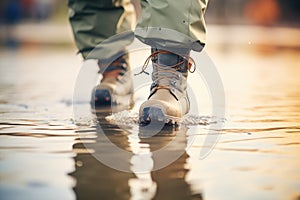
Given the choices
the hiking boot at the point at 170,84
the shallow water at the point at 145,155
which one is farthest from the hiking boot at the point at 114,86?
the hiking boot at the point at 170,84

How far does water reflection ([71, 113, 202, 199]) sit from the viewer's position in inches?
54.7

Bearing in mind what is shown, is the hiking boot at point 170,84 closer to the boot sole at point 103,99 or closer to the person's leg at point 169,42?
the person's leg at point 169,42

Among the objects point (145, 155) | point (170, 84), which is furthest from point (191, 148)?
point (170, 84)

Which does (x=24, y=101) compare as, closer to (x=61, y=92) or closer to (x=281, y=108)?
(x=61, y=92)

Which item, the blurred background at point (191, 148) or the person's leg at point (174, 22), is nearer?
the blurred background at point (191, 148)

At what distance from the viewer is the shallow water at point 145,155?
142 cm

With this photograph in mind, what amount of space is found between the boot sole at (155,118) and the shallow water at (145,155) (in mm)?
38

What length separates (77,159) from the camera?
5.65 ft

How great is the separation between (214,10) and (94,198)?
26747mm

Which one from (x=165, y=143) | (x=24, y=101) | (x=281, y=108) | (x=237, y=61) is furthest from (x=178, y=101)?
(x=237, y=61)

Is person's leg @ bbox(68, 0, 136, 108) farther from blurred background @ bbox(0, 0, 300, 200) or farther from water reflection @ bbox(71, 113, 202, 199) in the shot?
water reflection @ bbox(71, 113, 202, 199)

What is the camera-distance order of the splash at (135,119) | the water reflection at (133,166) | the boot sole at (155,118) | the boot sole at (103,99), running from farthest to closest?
the boot sole at (103,99), the splash at (135,119), the boot sole at (155,118), the water reflection at (133,166)

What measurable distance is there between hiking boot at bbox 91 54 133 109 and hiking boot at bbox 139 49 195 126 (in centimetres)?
52

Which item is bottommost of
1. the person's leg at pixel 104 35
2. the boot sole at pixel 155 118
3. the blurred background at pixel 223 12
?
the boot sole at pixel 155 118
